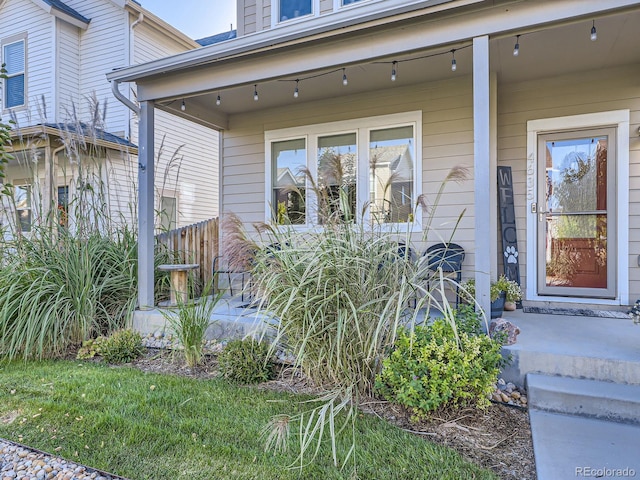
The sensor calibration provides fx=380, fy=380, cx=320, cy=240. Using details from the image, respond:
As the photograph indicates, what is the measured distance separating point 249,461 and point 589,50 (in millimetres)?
4384

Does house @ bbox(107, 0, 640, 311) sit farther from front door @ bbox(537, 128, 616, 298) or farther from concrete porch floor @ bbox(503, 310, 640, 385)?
concrete porch floor @ bbox(503, 310, 640, 385)

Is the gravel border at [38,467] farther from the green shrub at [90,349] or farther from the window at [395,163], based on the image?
the window at [395,163]

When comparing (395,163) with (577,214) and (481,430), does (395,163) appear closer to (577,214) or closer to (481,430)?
(577,214)

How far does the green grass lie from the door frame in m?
2.99

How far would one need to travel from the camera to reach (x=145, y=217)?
13.5 feet

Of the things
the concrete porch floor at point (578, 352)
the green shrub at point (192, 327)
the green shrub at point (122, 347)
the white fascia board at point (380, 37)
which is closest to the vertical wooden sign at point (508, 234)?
the concrete porch floor at point (578, 352)

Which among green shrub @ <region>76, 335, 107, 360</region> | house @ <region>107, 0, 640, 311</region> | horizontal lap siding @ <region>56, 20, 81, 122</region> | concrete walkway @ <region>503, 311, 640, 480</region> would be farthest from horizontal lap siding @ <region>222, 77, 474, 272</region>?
horizontal lap siding @ <region>56, 20, 81, 122</region>

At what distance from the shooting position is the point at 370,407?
2.42m

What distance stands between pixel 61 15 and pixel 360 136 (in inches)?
301

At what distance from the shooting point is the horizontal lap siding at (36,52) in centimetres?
815

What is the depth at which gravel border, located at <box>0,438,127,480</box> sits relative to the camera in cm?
186

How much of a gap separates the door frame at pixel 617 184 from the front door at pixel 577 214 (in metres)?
0.05

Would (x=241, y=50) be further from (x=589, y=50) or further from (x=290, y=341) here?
(x=589, y=50)

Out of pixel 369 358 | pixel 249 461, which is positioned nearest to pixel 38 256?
pixel 249 461
